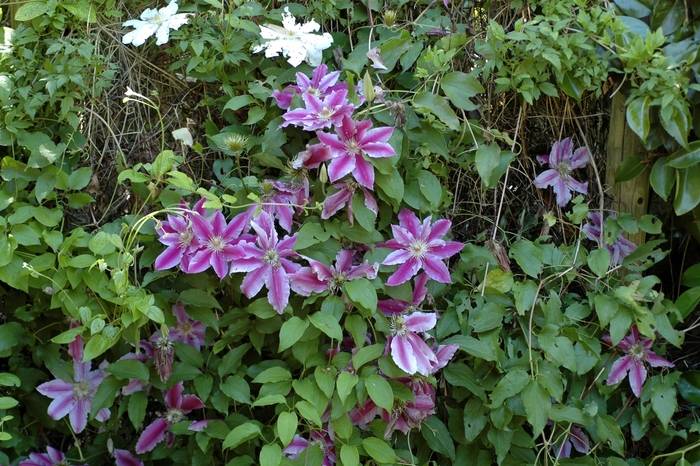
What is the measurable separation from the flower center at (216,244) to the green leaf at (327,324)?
0.22 m

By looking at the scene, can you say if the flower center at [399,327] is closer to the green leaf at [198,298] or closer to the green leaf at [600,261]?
the green leaf at [198,298]

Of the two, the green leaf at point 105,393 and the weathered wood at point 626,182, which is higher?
the weathered wood at point 626,182

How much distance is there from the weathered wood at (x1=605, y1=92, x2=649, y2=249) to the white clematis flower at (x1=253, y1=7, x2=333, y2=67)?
682 mm

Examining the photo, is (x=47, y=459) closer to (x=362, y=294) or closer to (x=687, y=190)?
(x=362, y=294)

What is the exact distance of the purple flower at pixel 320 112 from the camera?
135 centimetres

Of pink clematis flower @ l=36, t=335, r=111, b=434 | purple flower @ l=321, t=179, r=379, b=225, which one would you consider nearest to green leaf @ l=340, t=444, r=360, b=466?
purple flower @ l=321, t=179, r=379, b=225

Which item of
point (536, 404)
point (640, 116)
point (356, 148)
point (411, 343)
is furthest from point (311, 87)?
point (536, 404)

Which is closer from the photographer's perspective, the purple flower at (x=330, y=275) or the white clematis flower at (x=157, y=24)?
the purple flower at (x=330, y=275)

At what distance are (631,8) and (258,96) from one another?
2.74 ft

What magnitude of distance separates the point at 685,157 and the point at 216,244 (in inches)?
38.0

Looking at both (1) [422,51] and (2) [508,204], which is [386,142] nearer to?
(1) [422,51]

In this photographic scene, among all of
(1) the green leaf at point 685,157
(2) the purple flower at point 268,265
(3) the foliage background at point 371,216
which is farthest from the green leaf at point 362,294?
(1) the green leaf at point 685,157

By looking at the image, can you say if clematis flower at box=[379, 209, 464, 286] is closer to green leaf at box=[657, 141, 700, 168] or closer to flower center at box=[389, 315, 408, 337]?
flower center at box=[389, 315, 408, 337]

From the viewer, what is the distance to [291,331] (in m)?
1.29
